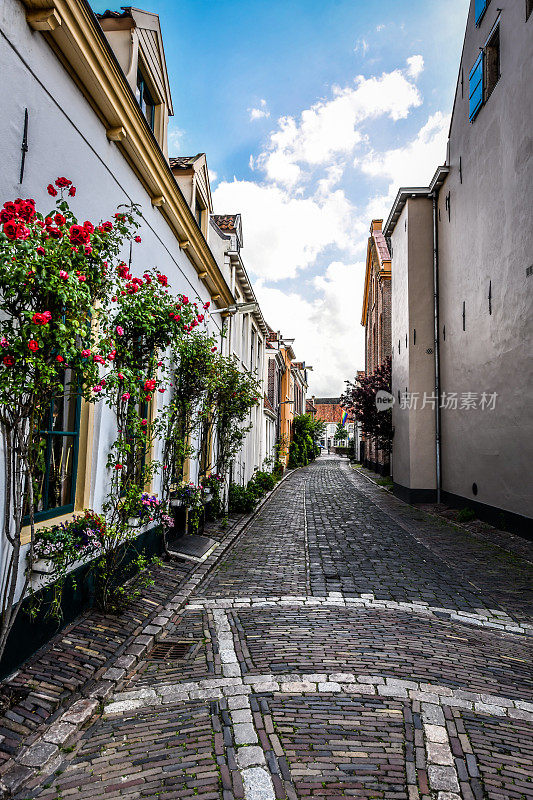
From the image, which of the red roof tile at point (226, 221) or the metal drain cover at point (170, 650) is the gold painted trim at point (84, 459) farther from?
the red roof tile at point (226, 221)

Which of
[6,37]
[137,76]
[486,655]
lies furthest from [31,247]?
[137,76]

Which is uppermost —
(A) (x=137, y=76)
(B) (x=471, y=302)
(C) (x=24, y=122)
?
(A) (x=137, y=76)

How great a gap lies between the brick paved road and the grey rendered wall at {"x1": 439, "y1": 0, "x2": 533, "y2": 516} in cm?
428

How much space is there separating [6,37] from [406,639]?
18.6 ft

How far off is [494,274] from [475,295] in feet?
4.52

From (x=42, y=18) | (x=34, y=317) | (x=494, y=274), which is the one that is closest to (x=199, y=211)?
(x=494, y=274)

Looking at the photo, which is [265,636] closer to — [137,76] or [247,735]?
[247,735]

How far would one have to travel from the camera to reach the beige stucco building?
32.4 feet

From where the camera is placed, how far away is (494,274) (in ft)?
37.1

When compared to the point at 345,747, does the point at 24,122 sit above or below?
above

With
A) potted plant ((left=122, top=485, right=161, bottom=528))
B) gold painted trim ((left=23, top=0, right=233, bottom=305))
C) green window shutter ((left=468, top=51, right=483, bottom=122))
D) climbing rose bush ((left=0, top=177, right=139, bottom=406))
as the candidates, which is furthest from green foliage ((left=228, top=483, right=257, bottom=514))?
green window shutter ((left=468, top=51, right=483, bottom=122))

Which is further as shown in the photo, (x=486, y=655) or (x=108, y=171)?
(x=108, y=171)

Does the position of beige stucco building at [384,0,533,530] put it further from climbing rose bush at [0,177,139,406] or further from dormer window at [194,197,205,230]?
climbing rose bush at [0,177,139,406]

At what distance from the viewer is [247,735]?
303 cm
